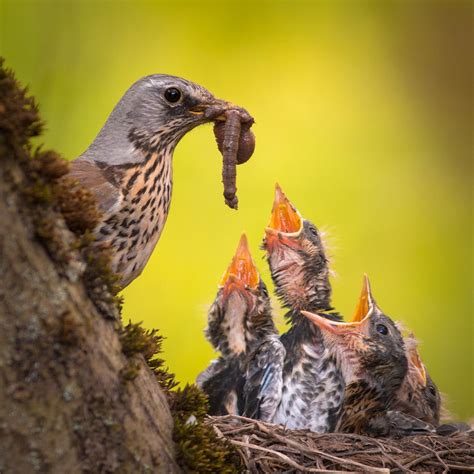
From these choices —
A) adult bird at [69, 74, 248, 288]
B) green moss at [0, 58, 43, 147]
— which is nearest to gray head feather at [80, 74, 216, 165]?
adult bird at [69, 74, 248, 288]

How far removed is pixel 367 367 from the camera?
15.3ft

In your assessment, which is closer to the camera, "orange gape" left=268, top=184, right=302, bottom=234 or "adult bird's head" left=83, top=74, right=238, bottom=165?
"adult bird's head" left=83, top=74, right=238, bottom=165

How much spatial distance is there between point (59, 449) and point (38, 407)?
5.0 inches

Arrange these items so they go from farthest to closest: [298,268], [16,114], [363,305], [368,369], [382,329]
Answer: [298,268] < [363,305] < [382,329] < [368,369] < [16,114]

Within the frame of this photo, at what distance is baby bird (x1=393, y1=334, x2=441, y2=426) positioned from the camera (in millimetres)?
4961

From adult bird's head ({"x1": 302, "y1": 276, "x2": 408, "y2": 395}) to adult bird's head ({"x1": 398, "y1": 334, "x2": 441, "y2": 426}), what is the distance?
0.21m

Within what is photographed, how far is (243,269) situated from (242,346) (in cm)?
50

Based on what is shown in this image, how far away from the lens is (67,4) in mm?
7301

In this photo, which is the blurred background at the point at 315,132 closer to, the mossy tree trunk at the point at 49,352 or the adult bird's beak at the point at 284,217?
the adult bird's beak at the point at 284,217

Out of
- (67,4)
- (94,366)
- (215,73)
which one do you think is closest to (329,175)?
(215,73)

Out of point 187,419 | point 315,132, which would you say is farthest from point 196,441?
point 315,132

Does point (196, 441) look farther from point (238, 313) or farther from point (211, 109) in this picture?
point (238, 313)

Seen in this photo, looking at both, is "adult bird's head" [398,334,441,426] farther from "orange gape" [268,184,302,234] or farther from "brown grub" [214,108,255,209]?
"brown grub" [214,108,255,209]

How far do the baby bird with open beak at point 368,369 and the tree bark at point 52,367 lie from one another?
238 cm
